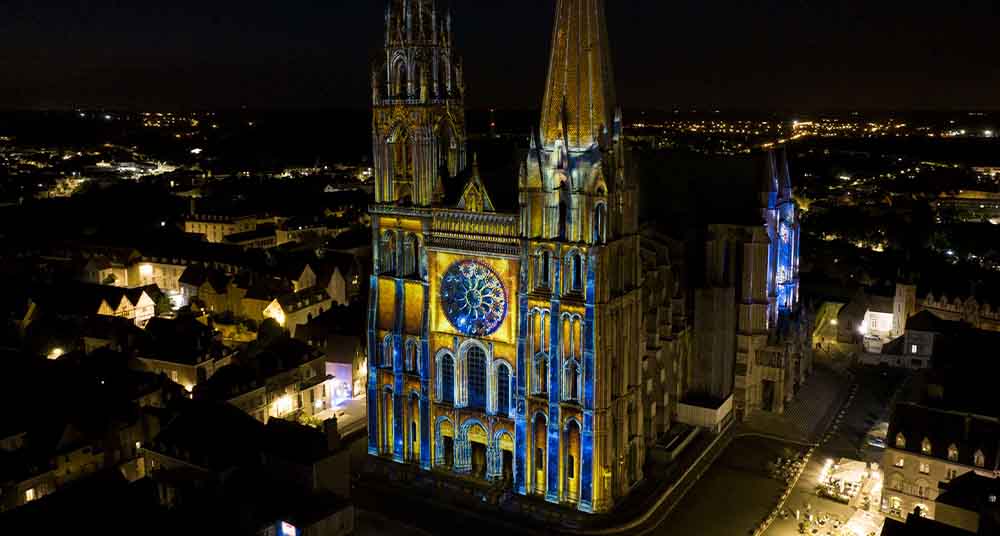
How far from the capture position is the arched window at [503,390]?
166ft

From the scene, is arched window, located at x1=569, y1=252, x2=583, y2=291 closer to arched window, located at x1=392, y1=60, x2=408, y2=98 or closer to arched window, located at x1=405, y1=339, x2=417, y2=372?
arched window, located at x1=405, y1=339, x2=417, y2=372

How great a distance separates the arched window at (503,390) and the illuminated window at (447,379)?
2.99 meters

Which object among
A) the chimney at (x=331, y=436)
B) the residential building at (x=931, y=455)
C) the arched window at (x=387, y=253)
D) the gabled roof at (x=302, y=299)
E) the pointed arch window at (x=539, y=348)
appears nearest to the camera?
the chimney at (x=331, y=436)

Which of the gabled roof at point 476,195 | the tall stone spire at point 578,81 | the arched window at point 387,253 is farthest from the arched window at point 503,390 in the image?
the tall stone spire at point 578,81

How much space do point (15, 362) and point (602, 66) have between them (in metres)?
46.4

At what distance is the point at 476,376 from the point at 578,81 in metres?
18.0

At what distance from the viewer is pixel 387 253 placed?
5331 cm

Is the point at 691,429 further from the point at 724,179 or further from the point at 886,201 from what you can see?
the point at 886,201

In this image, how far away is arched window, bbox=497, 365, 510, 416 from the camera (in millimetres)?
50719

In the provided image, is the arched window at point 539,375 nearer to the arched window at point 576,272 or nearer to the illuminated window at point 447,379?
the arched window at point 576,272

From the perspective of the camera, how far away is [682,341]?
2400 inches

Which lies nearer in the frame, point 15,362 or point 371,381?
point 371,381

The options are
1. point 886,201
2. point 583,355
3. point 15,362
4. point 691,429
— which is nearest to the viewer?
point 583,355

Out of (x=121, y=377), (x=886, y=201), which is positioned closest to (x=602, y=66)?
(x=121, y=377)
